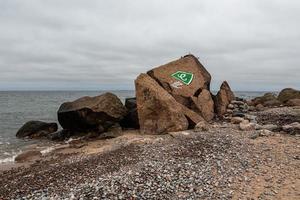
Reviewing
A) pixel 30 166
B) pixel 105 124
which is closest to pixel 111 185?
pixel 30 166

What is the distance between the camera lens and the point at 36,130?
2661 cm

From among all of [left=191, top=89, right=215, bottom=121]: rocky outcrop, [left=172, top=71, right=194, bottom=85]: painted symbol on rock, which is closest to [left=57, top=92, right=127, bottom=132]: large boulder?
[left=172, top=71, right=194, bottom=85]: painted symbol on rock

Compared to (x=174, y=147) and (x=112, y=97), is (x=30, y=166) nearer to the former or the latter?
(x=174, y=147)

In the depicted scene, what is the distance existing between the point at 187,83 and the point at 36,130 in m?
11.4

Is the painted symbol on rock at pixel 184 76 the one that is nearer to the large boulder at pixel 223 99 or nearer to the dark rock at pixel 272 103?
the large boulder at pixel 223 99

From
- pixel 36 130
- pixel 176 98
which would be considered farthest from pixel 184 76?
pixel 36 130

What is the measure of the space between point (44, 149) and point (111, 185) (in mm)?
10679

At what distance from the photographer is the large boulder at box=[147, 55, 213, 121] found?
72.6ft

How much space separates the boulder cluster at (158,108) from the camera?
19.7 meters

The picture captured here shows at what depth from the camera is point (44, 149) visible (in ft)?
68.6

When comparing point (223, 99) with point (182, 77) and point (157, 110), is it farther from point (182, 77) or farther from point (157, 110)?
point (157, 110)

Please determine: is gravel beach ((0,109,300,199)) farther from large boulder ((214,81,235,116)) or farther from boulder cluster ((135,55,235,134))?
large boulder ((214,81,235,116))

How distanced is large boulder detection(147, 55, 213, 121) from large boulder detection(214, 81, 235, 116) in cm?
130

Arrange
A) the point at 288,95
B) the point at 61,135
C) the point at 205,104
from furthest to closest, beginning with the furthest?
the point at 288,95
the point at 61,135
the point at 205,104
